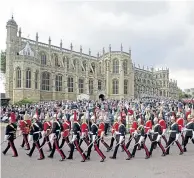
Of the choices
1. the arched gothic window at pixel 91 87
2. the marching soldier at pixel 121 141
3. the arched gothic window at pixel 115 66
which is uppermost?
the arched gothic window at pixel 115 66

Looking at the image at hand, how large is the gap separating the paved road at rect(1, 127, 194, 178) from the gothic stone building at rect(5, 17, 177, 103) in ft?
96.7

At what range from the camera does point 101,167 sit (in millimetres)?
9570

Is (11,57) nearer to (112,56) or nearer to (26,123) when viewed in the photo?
(112,56)

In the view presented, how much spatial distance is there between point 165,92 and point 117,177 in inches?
3229

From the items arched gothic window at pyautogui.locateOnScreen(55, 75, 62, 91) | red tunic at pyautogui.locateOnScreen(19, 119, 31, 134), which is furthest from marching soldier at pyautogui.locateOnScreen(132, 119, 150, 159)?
arched gothic window at pyautogui.locateOnScreen(55, 75, 62, 91)

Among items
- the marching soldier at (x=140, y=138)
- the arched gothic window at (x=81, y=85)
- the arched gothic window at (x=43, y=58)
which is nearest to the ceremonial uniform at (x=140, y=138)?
the marching soldier at (x=140, y=138)

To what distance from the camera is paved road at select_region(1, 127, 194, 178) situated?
27.7 feet

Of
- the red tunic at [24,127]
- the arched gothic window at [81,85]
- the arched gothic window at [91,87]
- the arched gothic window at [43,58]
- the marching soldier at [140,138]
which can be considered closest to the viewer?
the marching soldier at [140,138]

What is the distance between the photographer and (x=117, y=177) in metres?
8.14

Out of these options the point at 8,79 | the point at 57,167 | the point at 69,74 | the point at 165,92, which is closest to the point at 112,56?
the point at 69,74

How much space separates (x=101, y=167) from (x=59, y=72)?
1526 inches

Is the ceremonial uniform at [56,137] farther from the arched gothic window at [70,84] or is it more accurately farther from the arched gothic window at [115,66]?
the arched gothic window at [115,66]

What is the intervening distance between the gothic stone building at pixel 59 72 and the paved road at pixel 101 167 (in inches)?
1161

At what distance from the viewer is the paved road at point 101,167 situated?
8.43 meters
